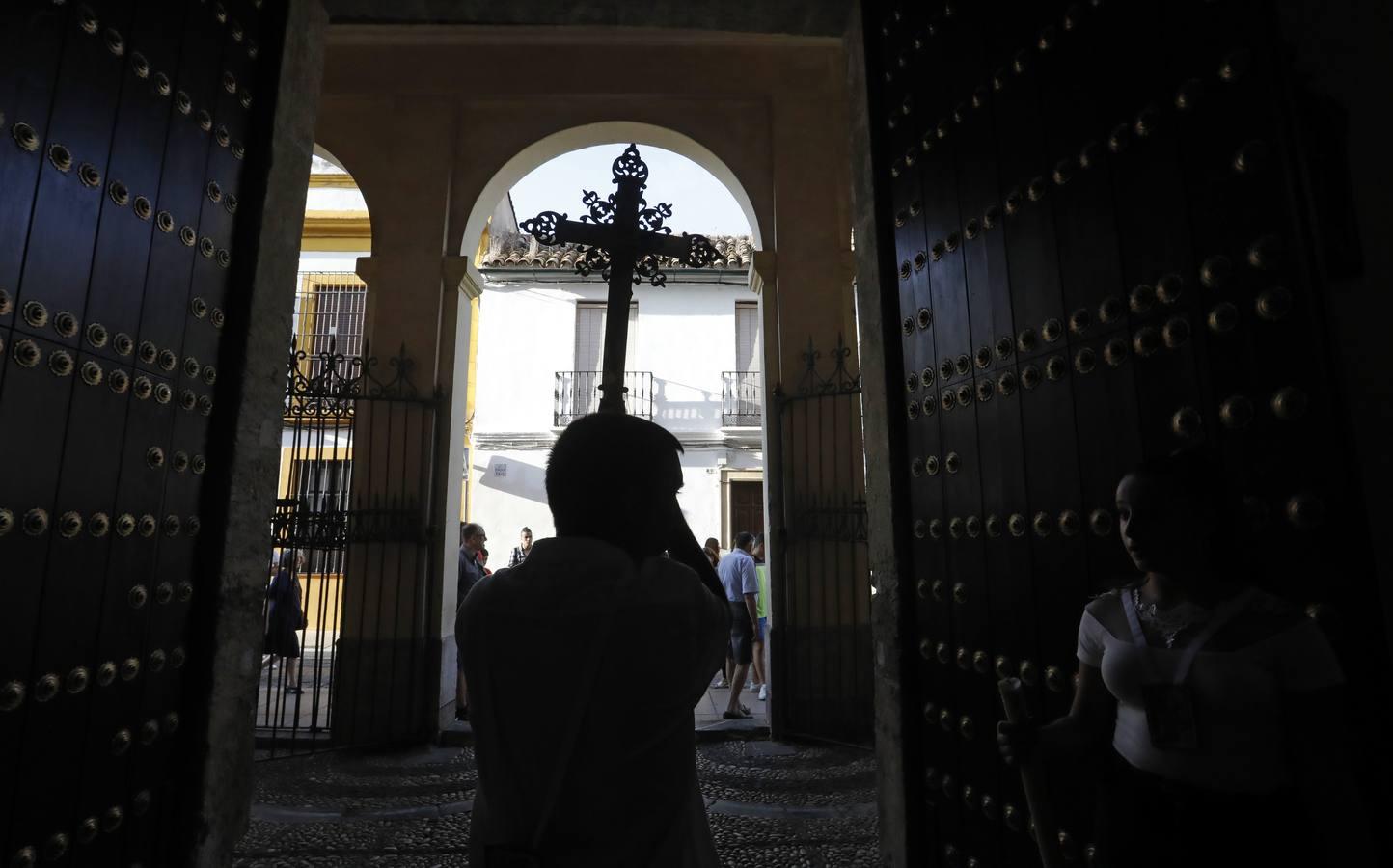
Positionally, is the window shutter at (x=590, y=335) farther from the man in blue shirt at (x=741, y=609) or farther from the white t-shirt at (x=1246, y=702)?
the white t-shirt at (x=1246, y=702)

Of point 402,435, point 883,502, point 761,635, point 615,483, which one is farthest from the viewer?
point 761,635

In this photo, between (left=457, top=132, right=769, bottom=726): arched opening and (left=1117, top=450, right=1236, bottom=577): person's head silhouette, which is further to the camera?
(left=457, top=132, right=769, bottom=726): arched opening

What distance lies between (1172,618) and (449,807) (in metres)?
3.81

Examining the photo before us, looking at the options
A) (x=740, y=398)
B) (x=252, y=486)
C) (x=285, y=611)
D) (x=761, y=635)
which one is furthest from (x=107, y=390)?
(x=740, y=398)

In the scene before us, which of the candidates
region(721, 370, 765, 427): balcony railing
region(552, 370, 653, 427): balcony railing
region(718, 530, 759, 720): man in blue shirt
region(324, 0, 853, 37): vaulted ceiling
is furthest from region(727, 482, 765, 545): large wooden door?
region(324, 0, 853, 37): vaulted ceiling

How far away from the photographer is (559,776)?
40.1 inches

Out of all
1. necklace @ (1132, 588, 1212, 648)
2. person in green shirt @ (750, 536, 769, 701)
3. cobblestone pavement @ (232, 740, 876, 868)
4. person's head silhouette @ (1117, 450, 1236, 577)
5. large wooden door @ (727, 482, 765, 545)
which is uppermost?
large wooden door @ (727, 482, 765, 545)

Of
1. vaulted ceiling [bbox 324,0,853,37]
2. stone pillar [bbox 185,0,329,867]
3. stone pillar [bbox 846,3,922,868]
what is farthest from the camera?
vaulted ceiling [bbox 324,0,853,37]

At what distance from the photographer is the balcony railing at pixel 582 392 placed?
47.0ft

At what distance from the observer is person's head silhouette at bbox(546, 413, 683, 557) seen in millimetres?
1155

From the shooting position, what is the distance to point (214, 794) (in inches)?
89.1

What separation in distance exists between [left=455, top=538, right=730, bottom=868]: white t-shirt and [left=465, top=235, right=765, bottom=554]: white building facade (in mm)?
12771

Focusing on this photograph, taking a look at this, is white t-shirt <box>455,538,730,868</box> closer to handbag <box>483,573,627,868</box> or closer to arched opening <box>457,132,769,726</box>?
handbag <box>483,573,627,868</box>

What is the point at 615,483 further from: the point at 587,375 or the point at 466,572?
the point at 587,375
